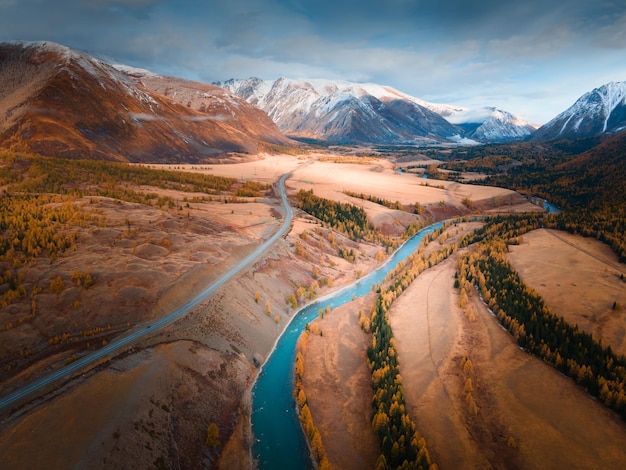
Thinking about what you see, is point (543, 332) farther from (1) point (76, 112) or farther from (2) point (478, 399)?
(1) point (76, 112)

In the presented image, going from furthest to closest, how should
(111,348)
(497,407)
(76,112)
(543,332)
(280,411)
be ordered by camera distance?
(76,112)
(543,332)
(280,411)
(111,348)
(497,407)

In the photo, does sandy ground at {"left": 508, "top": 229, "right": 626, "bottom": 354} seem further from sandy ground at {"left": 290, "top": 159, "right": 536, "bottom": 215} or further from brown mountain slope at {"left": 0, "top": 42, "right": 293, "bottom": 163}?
brown mountain slope at {"left": 0, "top": 42, "right": 293, "bottom": 163}

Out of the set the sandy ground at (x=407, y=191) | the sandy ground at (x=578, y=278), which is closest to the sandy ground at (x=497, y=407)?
the sandy ground at (x=578, y=278)

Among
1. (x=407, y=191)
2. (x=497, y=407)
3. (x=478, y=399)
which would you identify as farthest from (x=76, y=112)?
(x=497, y=407)

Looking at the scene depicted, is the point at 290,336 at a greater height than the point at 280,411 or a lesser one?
greater

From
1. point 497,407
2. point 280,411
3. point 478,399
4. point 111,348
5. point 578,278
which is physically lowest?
point 280,411

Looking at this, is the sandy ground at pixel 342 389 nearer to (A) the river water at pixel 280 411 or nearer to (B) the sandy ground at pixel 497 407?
(A) the river water at pixel 280 411

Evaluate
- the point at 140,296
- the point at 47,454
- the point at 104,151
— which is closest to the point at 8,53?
the point at 104,151
